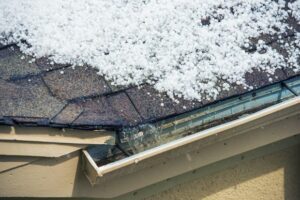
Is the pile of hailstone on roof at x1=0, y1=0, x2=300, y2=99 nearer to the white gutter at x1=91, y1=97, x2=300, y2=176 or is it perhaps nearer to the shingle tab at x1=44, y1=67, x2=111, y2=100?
the shingle tab at x1=44, y1=67, x2=111, y2=100

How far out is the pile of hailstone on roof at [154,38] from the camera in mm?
2438

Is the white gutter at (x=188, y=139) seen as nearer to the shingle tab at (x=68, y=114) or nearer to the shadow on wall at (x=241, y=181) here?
the shingle tab at (x=68, y=114)

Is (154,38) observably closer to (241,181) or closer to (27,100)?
(27,100)

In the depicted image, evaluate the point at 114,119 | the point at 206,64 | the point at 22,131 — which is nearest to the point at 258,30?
the point at 206,64

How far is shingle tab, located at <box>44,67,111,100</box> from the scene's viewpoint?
2.27m

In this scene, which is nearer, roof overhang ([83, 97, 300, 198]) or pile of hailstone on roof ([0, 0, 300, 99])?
roof overhang ([83, 97, 300, 198])

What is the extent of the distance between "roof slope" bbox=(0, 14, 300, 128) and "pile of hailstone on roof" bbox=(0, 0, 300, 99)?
0.19 feet

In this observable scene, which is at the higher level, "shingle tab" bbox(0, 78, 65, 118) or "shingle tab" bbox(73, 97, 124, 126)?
"shingle tab" bbox(0, 78, 65, 118)

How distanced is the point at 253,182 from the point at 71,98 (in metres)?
1.45

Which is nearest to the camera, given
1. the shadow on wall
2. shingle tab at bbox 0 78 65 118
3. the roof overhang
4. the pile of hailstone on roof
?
shingle tab at bbox 0 78 65 118

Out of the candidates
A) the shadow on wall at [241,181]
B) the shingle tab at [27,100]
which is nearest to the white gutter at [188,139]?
the shingle tab at [27,100]

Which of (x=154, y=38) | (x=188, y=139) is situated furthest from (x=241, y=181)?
(x=154, y=38)

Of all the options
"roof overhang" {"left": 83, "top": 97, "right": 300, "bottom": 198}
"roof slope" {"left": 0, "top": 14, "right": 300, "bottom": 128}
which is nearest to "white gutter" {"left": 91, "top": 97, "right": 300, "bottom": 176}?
"roof overhang" {"left": 83, "top": 97, "right": 300, "bottom": 198}

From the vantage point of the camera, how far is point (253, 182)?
3037 mm
